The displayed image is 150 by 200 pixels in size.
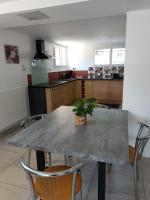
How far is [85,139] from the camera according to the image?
57.5 inches

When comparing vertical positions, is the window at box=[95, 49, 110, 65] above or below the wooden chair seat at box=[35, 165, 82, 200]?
above

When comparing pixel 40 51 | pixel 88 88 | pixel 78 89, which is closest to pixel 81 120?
pixel 40 51

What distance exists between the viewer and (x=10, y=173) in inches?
87.3

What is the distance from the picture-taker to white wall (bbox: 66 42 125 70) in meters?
6.24

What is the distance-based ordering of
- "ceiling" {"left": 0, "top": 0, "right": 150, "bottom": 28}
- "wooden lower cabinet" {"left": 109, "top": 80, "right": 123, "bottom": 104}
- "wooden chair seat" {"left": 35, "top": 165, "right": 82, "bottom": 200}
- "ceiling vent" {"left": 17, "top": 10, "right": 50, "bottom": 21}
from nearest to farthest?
"wooden chair seat" {"left": 35, "top": 165, "right": 82, "bottom": 200}
"ceiling" {"left": 0, "top": 0, "right": 150, "bottom": 28}
"ceiling vent" {"left": 17, "top": 10, "right": 50, "bottom": 21}
"wooden lower cabinet" {"left": 109, "top": 80, "right": 123, "bottom": 104}

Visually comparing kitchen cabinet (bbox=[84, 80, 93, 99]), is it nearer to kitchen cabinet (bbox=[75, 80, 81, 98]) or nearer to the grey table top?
kitchen cabinet (bbox=[75, 80, 81, 98])

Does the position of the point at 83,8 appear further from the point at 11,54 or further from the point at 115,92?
the point at 115,92

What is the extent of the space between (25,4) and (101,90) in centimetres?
412

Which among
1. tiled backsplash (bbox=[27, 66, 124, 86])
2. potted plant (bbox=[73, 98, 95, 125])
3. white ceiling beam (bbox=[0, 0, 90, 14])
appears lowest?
potted plant (bbox=[73, 98, 95, 125])

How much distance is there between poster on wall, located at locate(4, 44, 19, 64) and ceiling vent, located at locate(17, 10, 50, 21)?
1267 millimetres

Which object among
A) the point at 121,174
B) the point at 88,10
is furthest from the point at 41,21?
the point at 121,174

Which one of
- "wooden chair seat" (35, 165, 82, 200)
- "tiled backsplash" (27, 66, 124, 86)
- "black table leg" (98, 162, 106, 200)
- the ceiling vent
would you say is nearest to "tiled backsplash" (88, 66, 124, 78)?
"tiled backsplash" (27, 66, 124, 86)

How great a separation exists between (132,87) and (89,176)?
4.50 ft

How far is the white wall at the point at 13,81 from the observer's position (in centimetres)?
339
